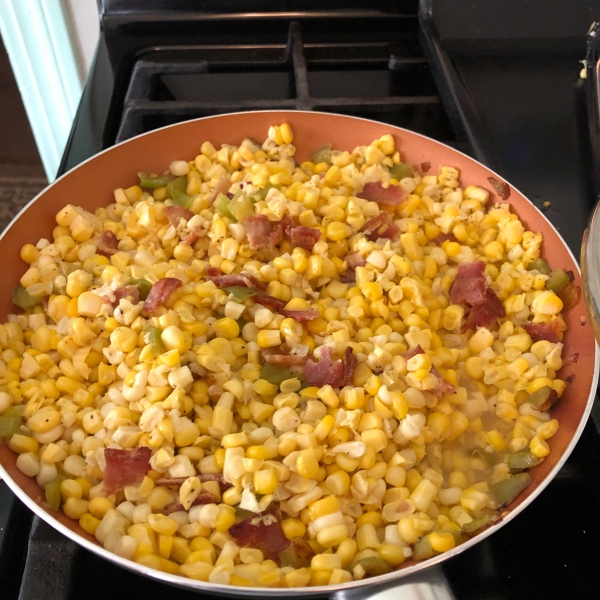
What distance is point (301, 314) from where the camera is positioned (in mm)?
949

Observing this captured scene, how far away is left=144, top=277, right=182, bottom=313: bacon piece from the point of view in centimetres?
91

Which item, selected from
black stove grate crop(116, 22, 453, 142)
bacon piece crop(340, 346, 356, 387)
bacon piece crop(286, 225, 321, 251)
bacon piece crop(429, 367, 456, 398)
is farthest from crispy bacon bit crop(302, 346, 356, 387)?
black stove grate crop(116, 22, 453, 142)

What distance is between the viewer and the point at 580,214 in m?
1.11

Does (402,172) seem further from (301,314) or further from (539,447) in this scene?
(539,447)

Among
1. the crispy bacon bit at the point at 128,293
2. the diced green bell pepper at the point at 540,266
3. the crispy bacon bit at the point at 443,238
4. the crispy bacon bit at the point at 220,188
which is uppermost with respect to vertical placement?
the crispy bacon bit at the point at 220,188

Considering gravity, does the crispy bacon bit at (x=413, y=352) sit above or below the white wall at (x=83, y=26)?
below

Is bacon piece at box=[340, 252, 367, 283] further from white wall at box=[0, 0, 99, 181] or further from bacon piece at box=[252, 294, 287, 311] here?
white wall at box=[0, 0, 99, 181]

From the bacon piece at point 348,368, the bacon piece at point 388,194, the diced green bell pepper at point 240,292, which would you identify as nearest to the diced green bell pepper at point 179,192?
the diced green bell pepper at point 240,292

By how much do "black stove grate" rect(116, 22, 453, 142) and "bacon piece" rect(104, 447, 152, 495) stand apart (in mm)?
746

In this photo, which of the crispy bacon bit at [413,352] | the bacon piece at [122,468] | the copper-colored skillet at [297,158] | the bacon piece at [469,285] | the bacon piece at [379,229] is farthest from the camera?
the bacon piece at [379,229]

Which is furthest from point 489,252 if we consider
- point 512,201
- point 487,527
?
point 487,527

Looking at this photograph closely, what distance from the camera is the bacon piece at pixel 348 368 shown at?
0.87m

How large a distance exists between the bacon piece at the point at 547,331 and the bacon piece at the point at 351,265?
31 cm

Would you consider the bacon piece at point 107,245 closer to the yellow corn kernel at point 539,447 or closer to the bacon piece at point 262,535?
the bacon piece at point 262,535
